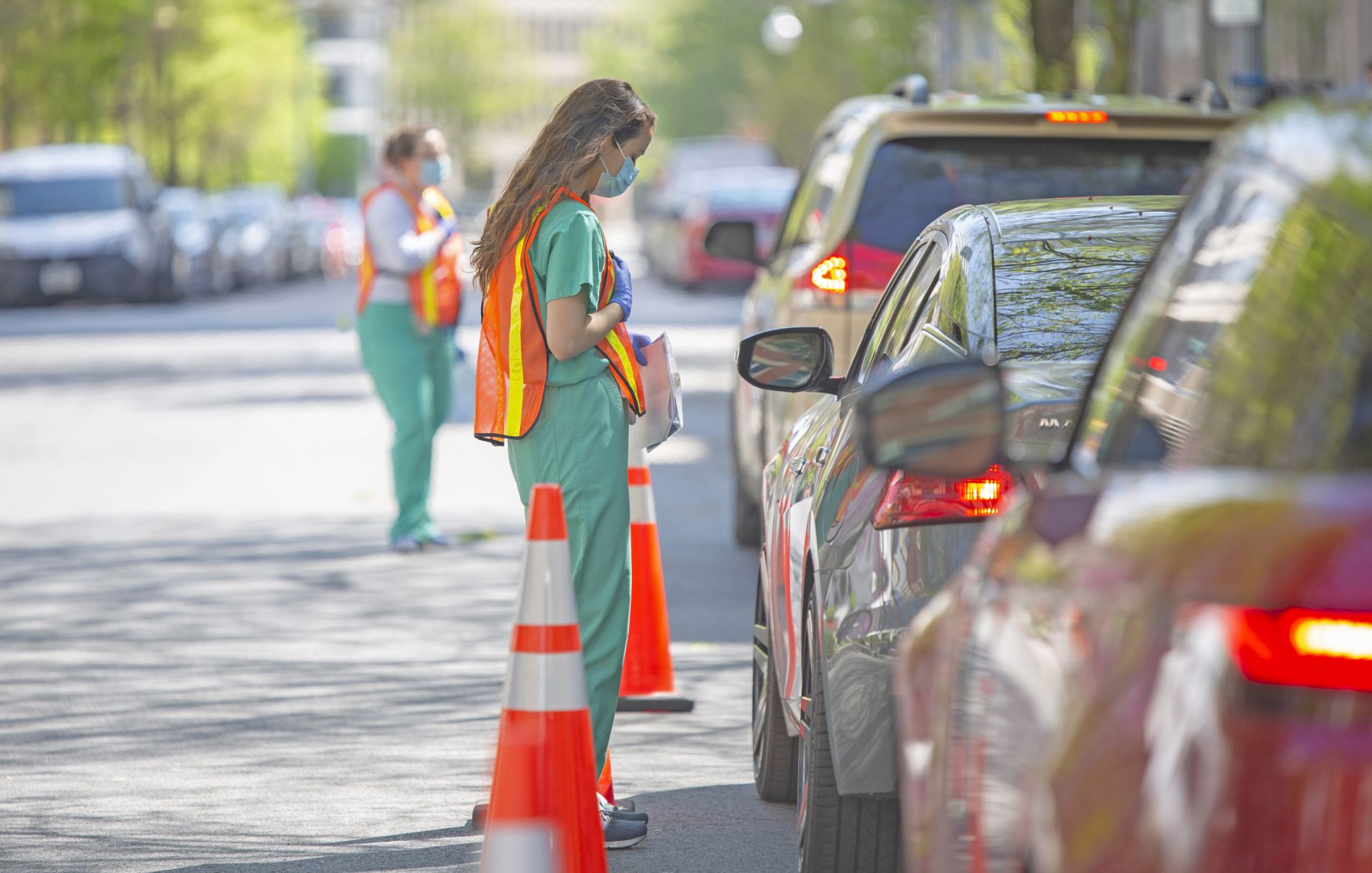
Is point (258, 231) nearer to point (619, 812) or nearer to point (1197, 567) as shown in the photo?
point (619, 812)

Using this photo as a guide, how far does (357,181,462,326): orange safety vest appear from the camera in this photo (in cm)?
1084

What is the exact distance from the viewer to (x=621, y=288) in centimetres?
575

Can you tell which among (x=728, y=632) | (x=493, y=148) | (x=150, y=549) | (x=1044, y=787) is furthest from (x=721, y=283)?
(x=493, y=148)

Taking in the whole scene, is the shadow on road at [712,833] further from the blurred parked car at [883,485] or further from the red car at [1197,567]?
the red car at [1197,567]

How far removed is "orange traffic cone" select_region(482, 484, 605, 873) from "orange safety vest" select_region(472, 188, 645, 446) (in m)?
0.80

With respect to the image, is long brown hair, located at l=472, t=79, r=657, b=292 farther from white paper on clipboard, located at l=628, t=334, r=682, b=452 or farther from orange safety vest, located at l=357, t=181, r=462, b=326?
orange safety vest, located at l=357, t=181, r=462, b=326

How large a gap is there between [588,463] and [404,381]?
546cm

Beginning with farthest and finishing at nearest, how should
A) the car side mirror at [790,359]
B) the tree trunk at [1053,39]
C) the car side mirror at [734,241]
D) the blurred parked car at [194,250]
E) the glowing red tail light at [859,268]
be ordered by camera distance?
the blurred parked car at [194,250], the tree trunk at [1053,39], the car side mirror at [734,241], the glowing red tail light at [859,268], the car side mirror at [790,359]

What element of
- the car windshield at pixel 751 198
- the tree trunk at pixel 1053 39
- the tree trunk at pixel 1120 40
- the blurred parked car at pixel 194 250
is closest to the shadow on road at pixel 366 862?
the tree trunk at pixel 1053 39

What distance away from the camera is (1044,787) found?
2.42m

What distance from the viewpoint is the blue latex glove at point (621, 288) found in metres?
5.69

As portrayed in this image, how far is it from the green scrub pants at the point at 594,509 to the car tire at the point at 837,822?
909mm

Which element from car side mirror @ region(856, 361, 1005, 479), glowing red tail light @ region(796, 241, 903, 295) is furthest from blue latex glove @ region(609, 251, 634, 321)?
glowing red tail light @ region(796, 241, 903, 295)

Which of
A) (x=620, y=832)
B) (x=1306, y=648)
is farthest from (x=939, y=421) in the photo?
(x=620, y=832)
